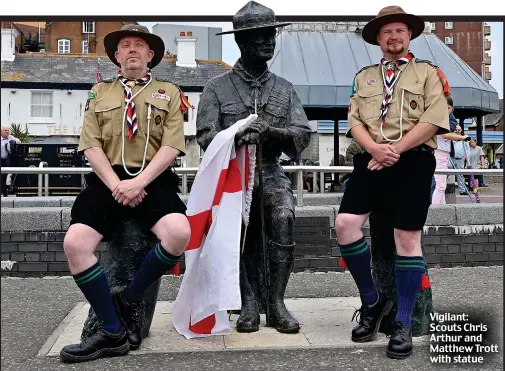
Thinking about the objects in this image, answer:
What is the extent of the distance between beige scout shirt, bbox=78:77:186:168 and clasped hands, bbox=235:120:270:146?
38cm

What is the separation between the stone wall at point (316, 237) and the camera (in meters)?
7.00

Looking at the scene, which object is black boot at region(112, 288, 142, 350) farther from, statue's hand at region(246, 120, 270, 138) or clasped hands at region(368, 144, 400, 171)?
clasped hands at region(368, 144, 400, 171)

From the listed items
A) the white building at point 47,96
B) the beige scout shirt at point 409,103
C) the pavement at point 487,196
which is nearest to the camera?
the beige scout shirt at point 409,103

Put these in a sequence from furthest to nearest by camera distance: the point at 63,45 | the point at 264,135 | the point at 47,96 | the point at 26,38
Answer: the point at 63,45 < the point at 26,38 < the point at 47,96 < the point at 264,135

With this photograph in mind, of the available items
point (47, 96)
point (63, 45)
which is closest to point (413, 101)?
point (47, 96)

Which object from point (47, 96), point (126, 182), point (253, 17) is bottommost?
point (126, 182)

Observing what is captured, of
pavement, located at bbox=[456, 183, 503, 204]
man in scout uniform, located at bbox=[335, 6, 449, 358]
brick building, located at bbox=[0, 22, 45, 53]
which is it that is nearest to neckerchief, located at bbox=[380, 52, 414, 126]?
man in scout uniform, located at bbox=[335, 6, 449, 358]

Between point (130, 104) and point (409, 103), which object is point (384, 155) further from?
point (130, 104)

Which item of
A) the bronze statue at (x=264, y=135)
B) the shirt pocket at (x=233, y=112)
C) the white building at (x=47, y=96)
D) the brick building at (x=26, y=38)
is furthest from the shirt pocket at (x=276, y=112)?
the brick building at (x=26, y=38)

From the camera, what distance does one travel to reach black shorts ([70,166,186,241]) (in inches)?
153

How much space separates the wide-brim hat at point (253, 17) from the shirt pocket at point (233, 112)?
48 centimetres

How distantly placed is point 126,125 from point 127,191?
43 centimetres

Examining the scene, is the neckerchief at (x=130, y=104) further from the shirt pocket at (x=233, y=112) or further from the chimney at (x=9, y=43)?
the chimney at (x=9, y=43)

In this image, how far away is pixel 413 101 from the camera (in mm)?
3969
